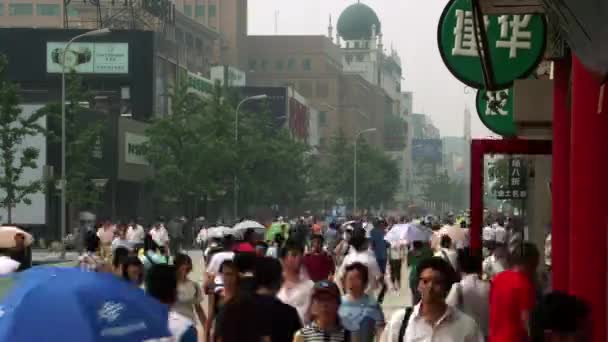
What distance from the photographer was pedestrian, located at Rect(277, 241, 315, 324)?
12969 millimetres

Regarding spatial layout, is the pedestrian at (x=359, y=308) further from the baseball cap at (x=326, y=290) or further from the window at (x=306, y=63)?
the window at (x=306, y=63)

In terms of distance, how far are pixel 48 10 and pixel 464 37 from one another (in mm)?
116699

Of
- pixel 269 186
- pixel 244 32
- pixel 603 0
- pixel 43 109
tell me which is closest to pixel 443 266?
pixel 603 0

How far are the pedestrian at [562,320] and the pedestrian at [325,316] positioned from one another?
9.32ft

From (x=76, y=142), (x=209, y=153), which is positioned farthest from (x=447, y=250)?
(x=209, y=153)

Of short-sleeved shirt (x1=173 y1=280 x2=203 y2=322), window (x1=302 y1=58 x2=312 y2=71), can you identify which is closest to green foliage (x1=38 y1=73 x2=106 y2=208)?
short-sleeved shirt (x1=173 y1=280 x2=203 y2=322)

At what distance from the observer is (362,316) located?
1141cm

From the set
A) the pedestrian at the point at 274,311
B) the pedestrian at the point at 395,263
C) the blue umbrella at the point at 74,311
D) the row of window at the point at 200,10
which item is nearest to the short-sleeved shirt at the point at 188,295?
the pedestrian at the point at 274,311

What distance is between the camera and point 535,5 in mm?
12547

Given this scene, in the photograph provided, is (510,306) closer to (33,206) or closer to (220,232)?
(220,232)

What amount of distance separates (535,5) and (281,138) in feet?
271

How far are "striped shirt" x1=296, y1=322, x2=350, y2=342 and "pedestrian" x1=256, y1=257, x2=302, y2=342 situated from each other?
2.4 inches

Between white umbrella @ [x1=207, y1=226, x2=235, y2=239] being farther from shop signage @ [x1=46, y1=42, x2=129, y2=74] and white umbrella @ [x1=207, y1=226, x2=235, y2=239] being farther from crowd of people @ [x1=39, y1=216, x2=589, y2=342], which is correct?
shop signage @ [x1=46, y1=42, x2=129, y2=74]

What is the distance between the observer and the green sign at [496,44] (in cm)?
1505
